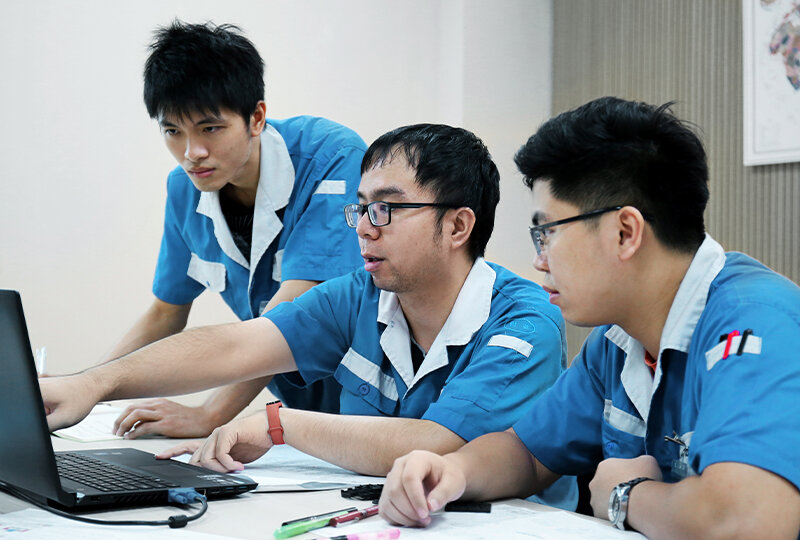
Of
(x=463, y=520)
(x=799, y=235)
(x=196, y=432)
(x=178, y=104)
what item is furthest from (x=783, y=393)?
(x=799, y=235)

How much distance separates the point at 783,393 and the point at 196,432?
3.89 ft

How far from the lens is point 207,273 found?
2168 mm

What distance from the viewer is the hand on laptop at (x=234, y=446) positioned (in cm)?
129

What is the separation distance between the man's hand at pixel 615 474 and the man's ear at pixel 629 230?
0.89 ft

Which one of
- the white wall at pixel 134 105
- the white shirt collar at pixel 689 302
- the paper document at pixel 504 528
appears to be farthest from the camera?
the white wall at pixel 134 105

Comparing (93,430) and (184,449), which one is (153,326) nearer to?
(93,430)

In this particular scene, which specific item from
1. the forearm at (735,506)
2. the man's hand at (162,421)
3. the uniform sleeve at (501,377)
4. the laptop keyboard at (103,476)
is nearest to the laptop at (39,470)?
the laptop keyboard at (103,476)

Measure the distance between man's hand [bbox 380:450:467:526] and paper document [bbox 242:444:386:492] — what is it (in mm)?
219

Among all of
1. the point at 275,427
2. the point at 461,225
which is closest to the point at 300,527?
the point at 275,427

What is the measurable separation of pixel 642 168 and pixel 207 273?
1362mm

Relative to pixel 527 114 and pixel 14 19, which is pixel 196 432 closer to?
pixel 14 19

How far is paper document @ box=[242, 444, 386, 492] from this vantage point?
1197mm

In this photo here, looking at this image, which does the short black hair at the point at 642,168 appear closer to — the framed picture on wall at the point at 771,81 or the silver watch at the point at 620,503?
the silver watch at the point at 620,503

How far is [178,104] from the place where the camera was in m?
1.86
